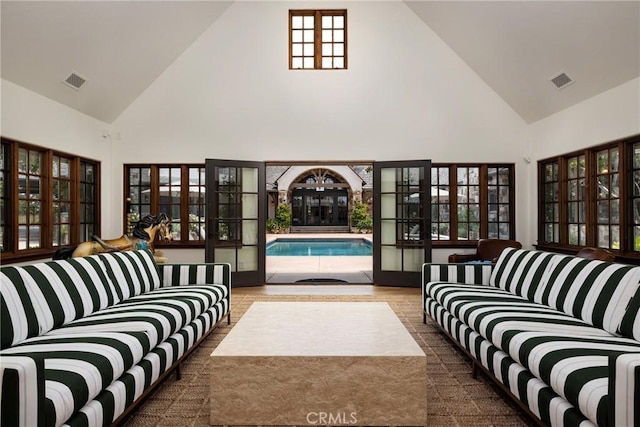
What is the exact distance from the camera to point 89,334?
2.48 m

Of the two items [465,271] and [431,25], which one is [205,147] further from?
[465,271]

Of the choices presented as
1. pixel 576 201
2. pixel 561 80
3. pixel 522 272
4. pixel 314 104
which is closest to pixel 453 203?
pixel 576 201

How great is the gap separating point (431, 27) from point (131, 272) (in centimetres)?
578

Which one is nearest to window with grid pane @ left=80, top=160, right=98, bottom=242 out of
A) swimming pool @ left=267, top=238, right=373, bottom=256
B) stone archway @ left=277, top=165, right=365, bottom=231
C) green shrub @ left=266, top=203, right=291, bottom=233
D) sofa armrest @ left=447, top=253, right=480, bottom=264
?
sofa armrest @ left=447, top=253, right=480, bottom=264

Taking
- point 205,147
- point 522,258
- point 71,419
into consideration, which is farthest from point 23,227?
point 522,258

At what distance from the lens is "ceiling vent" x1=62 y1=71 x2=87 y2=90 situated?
17.9ft

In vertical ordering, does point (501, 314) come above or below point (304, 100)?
below

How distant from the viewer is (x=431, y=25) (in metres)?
6.75

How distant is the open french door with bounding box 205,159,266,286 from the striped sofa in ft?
8.77

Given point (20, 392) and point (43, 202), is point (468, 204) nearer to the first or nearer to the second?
point (43, 202)

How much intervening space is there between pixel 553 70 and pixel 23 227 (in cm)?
699

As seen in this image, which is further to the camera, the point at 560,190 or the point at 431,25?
the point at 431,25

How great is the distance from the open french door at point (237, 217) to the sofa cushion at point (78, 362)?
4.25m

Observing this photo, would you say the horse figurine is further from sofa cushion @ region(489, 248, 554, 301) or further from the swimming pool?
the swimming pool
